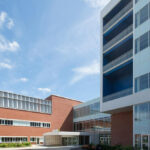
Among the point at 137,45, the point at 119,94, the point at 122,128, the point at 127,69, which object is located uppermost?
the point at 137,45

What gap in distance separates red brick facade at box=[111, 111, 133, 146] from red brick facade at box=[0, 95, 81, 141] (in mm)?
23612

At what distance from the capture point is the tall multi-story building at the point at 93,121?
4095 centimetres

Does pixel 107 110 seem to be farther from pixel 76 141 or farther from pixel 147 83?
pixel 76 141

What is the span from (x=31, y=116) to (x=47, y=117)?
14.7 ft

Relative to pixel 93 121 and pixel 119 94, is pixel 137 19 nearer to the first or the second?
pixel 119 94

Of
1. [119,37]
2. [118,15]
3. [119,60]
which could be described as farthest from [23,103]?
[118,15]

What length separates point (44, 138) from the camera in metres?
45.7

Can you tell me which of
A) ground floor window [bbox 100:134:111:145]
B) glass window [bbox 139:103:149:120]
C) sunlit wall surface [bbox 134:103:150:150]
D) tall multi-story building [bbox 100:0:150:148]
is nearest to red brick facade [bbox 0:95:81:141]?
ground floor window [bbox 100:134:111:145]

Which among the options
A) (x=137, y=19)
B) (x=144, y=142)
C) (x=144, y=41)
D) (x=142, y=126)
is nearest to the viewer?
(x=144, y=142)

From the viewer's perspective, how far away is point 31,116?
4659 cm

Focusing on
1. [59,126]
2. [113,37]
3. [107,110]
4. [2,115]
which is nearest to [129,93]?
[107,110]

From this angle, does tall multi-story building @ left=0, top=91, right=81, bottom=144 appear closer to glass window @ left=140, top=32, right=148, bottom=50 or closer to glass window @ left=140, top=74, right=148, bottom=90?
glass window @ left=140, top=74, right=148, bottom=90

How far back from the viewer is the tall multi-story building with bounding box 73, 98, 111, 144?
41.0m

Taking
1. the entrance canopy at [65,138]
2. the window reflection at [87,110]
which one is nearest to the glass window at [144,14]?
the window reflection at [87,110]
